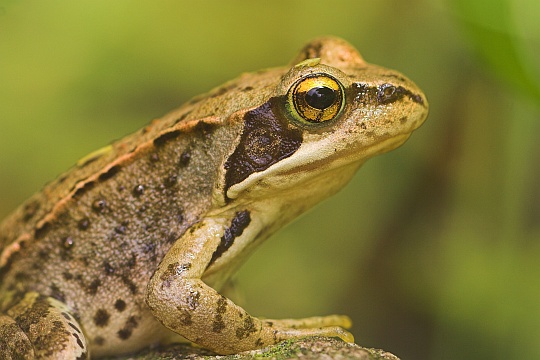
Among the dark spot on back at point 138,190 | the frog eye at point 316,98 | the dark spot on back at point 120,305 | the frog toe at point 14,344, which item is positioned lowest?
the frog toe at point 14,344

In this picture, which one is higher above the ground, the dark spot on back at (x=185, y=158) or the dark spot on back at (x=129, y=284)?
the dark spot on back at (x=185, y=158)

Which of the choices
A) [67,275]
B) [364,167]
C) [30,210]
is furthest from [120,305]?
[364,167]

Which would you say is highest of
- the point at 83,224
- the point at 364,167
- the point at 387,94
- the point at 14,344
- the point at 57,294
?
the point at 364,167

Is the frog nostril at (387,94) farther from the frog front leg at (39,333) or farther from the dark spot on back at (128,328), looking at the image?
the frog front leg at (39,333)

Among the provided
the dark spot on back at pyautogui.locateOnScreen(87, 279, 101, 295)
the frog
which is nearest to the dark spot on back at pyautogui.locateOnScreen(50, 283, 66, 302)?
the frog

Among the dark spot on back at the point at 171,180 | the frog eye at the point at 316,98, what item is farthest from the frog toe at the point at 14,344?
the frog eye at the point at 316,98

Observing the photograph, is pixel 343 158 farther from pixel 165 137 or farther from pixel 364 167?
pixel 364 167
